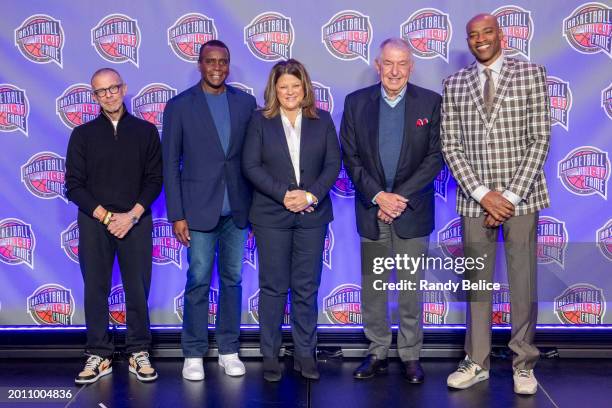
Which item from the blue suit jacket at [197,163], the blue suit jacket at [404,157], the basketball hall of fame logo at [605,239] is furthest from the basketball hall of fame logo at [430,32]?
the basketball hall of fame logo at [605,239]

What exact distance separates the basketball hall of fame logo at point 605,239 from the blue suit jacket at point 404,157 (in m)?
Answer: 1.22

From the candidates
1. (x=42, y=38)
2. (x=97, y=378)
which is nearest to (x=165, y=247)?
(x=97, y=378)

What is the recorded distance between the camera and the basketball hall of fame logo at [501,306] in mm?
4500

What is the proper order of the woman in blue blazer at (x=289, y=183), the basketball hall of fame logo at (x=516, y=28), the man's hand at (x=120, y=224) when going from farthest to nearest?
the basketball hall of fame logo at (x=516, y=28) → the man's hand at (x=120, y=224) → the woman in blue blazer at (x=289, y=183)

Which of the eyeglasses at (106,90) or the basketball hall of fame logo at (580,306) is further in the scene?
the basketball hall of fame logo at (580,306)

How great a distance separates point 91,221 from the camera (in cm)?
388

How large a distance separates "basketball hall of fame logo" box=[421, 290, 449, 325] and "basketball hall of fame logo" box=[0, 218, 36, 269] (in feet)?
8.09

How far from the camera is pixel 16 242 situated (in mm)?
4496

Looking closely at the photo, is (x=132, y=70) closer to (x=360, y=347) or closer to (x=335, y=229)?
(x=335, y=229)

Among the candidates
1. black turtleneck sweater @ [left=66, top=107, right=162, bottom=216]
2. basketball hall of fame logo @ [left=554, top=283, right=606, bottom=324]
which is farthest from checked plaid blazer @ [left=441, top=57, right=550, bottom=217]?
black turtleneck sweater @ [left=66, top=107, right=162, bottom=216]

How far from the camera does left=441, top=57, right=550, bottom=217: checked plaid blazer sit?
11.9 ft

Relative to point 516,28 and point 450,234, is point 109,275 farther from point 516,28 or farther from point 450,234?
point 516,28

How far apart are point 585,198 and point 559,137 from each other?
41 cm

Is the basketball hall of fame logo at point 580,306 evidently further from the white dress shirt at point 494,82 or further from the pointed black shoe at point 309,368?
the pointed black shoe at point 309,368
